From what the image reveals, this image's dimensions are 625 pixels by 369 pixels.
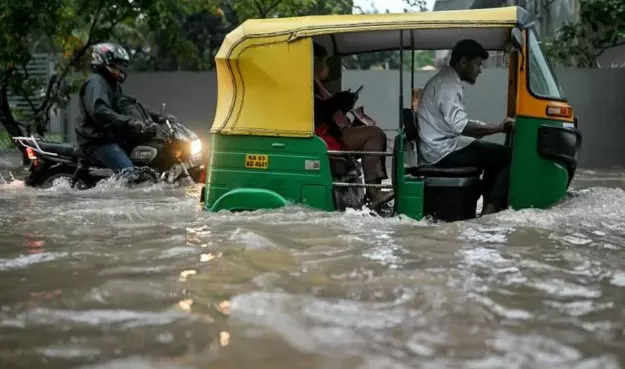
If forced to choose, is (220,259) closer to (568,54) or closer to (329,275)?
(329,275)

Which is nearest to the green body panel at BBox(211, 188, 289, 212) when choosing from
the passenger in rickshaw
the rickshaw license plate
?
the rickshaw license plate

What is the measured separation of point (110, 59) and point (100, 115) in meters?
0.66

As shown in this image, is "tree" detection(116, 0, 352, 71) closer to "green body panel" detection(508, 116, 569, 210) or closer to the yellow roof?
the yellow roof

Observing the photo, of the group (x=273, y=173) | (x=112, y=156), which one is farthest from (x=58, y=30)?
(x=273, y=173)

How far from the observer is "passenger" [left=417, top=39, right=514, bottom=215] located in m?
5.91

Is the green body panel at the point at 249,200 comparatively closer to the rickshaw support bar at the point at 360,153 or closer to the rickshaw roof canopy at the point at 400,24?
the rickshaw support bar at the point at 360,153

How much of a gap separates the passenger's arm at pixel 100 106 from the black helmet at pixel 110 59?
17 cm

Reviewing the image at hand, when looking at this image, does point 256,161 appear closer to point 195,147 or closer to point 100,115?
point 100,115

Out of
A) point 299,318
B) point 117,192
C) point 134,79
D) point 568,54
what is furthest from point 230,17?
point 299,318

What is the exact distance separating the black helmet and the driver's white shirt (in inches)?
158

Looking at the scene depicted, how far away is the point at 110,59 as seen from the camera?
27.7ft

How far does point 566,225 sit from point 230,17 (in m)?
14.1

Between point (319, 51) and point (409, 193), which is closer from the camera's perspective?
point (409, 193)

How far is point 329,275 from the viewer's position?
426 cm
